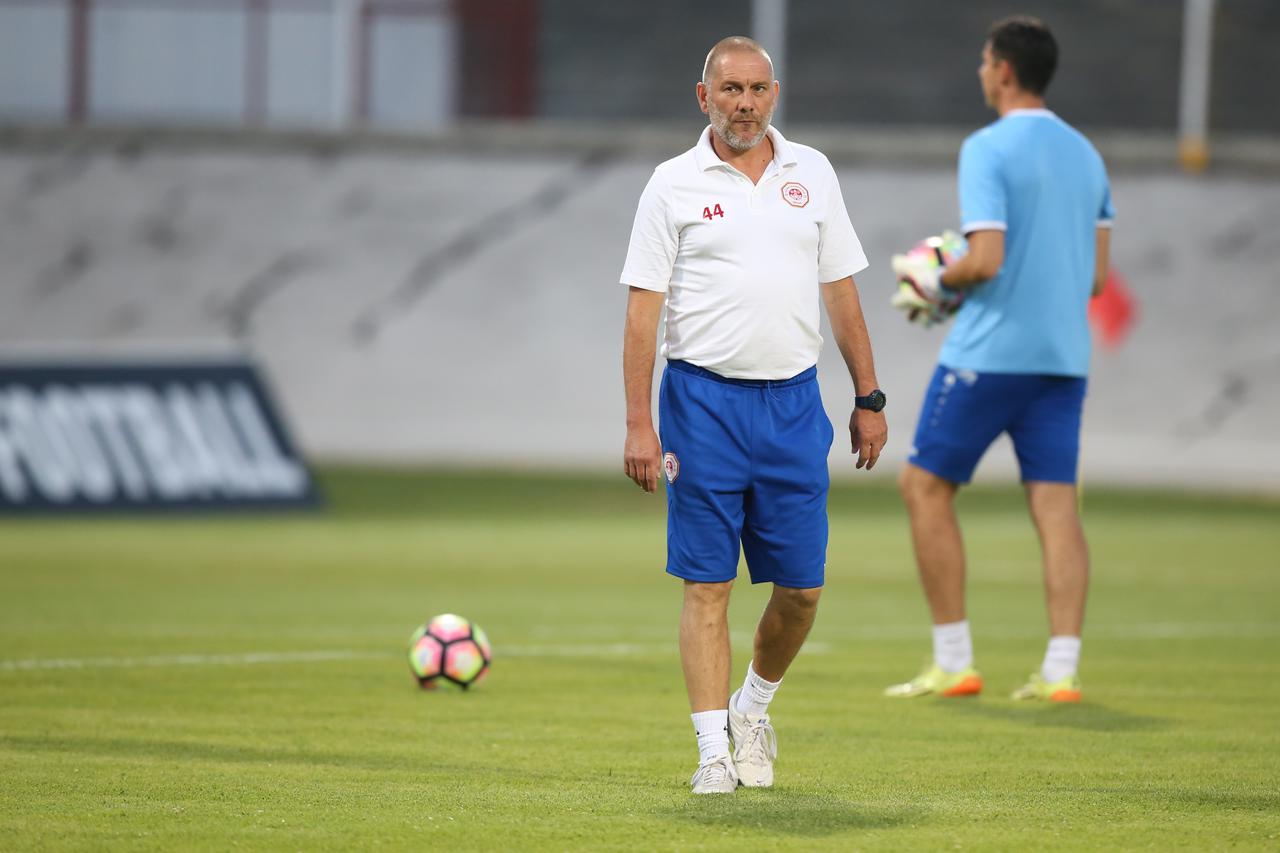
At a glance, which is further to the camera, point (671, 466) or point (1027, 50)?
point (1027, 50)

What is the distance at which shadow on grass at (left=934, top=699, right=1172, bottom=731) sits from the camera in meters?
7.09

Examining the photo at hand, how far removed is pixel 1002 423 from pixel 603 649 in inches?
91.5

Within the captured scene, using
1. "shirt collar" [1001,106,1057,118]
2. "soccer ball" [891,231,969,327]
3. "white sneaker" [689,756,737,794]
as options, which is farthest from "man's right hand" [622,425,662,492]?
"shirt collar" [1001,106,1057,118]

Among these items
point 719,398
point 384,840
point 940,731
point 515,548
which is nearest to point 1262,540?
point 515,548

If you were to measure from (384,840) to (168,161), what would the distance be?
1924 centimetres

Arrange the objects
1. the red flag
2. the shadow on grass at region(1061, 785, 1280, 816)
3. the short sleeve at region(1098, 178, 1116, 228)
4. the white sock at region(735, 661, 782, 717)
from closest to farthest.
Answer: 1. the shadow on grass at region(1061, 785, 1280, 816)
2. the white sock at region(735, 661, 782, 717)
3. the short sleeve at region(1098, 178, 1116, 228)
4. the red flag

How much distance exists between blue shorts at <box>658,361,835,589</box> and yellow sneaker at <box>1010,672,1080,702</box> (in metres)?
2.13

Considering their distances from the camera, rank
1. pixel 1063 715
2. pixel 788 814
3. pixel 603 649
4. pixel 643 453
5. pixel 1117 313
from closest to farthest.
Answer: pixel 788 814 < pixel 643 453 < pixel 1063 715 < pixel 603 649 < pixel 1117 313

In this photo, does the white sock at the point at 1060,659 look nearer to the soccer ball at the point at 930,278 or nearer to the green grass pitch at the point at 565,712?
the green grass pitch at the point at 565,712

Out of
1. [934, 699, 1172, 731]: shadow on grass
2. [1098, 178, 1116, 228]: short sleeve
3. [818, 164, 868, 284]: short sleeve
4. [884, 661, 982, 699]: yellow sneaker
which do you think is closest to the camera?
[818, 164, 868, 284]: short sleeve

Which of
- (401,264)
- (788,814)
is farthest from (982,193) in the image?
(401,264)

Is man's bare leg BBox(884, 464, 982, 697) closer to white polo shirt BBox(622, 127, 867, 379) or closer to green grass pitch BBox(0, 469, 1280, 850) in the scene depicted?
green grass pitch BBox(0, 469, 1280, 850)

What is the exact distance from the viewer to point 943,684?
7.77 metres

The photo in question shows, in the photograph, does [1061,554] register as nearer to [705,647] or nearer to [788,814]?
[705,647]
